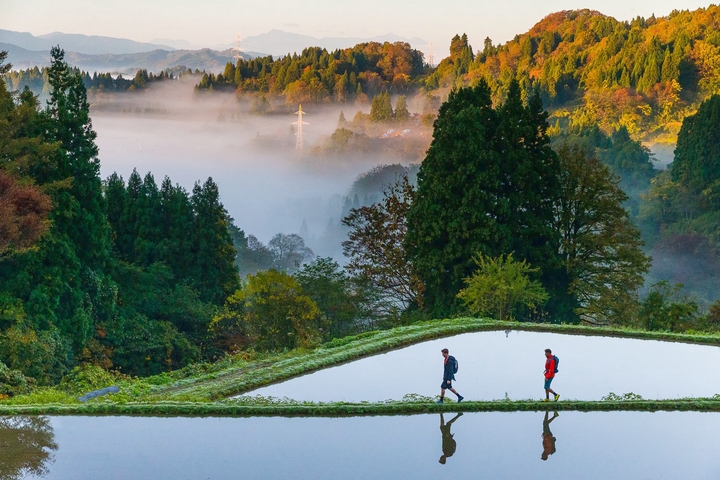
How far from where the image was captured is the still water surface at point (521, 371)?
1581cm

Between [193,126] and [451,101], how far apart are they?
15226 centimetres

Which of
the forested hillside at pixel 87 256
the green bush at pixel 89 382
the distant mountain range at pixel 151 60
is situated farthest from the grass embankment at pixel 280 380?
the distant mountain range at pixel 151 60

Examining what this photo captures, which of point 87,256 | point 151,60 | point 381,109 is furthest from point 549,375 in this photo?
point 151,60

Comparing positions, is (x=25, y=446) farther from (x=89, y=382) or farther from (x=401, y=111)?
(x=401, y=111)

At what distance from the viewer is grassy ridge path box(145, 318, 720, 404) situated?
1628 cm

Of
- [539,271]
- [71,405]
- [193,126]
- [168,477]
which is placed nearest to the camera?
[168,477]

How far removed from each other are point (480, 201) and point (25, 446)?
1916 centimetres

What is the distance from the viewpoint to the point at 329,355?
19156mm

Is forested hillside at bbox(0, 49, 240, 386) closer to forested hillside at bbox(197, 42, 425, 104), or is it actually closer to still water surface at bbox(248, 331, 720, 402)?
still water surface at bbox(248, 331, 720, 402)

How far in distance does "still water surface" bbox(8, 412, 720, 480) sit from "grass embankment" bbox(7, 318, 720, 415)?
0.33 meters

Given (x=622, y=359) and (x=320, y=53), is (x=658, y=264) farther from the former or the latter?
(x=320, y=53)

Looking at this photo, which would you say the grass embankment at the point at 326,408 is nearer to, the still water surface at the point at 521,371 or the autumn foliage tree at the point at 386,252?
A: the still water surface at the point at 521,371

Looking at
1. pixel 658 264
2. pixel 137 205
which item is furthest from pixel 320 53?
pixel 137 205

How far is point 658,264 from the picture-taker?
181ft
